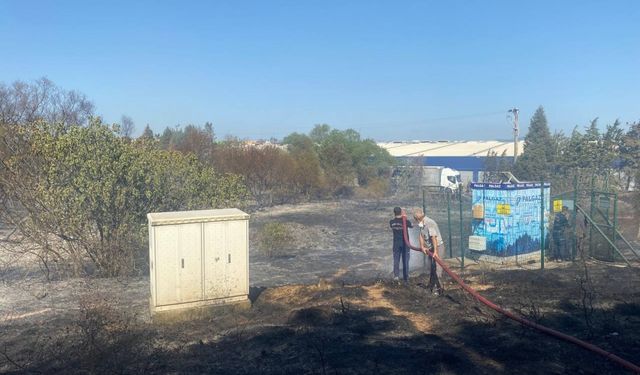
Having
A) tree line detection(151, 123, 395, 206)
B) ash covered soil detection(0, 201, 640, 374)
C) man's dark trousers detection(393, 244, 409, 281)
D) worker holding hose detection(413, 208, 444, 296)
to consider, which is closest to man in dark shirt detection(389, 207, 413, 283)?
man's dark trousers detection(393, 244, 409, 281)

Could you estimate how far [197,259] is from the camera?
8562 millimetres

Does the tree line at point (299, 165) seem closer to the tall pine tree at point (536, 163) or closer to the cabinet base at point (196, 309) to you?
the tall pine tree at point (536, 163)

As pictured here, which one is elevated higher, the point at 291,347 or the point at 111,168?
the point at 111,168

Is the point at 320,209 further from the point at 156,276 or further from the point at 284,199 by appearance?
the point at 156,276

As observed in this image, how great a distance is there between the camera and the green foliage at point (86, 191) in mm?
11727

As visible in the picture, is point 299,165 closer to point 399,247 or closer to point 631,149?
point 631,149

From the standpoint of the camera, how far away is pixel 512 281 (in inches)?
407

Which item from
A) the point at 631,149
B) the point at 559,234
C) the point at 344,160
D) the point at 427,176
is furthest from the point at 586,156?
the point at 559,234

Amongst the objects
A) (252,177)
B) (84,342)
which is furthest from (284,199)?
(84,342)

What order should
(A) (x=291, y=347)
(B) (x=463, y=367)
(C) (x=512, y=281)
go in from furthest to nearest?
1. (C) (x=512, y=281)
2. (A) (x=291, y=347)
3. (B) (x=463, y=367)

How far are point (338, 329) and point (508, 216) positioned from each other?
7.63 m

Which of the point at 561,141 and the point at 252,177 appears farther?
the point at 561,141

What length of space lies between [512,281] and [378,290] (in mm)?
2721

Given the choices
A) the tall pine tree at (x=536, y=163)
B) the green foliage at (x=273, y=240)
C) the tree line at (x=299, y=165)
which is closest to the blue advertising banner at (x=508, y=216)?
the green foliage at (x=273, y=240)
